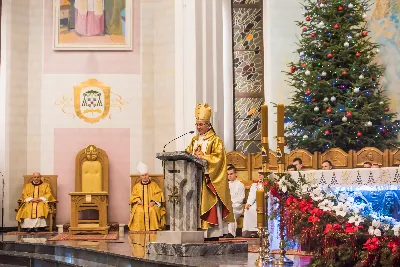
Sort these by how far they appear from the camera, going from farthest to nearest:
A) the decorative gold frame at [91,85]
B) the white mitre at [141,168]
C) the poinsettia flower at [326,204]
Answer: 1. the decorative gold frame at [91,85]
2. the white mitre at [141,168]
3. the poinsettia flower at [326,204]

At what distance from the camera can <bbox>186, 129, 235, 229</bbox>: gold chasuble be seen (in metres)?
8.63

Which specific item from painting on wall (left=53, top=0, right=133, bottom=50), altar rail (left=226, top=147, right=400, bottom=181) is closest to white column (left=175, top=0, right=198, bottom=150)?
painting on wall (left=53, top=0, right=133, bottom=50)

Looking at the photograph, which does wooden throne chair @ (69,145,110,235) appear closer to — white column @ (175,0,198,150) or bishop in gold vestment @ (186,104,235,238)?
white column @ (175,0,198,150)

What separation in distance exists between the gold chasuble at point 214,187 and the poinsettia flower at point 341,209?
7.47ft

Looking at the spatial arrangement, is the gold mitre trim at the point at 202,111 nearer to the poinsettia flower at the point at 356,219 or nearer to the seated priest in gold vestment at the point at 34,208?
the poinsettia flower at the point at 356,219

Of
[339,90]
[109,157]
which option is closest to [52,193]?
[109,157]

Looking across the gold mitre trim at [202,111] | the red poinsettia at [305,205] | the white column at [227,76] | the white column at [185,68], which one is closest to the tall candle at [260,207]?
the red poinsettia at [305,205]

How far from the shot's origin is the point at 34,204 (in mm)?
14500

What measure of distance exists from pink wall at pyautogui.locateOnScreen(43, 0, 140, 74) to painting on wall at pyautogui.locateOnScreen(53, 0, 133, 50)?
0.46 ft

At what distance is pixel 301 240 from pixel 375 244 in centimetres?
88

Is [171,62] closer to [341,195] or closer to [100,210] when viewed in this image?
[100,210]

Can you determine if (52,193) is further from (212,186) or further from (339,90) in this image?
(212,186)

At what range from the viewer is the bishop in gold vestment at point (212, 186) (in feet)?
28.4

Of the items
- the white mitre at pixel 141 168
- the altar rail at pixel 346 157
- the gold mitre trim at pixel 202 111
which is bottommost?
the white mitre at pixel 141 168
